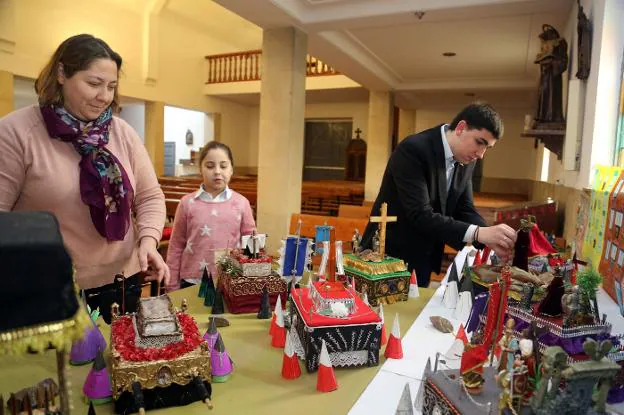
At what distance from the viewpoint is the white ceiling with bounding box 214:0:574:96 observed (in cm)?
499

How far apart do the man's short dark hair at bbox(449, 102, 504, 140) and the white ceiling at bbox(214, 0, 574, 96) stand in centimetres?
304

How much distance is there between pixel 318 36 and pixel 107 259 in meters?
5.17

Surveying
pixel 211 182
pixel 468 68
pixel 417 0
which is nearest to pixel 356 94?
pixel 468 68

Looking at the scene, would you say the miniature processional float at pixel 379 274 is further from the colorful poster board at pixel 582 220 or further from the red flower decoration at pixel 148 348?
the colorful poster board at pixel 582 220

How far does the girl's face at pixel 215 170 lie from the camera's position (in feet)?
9.38

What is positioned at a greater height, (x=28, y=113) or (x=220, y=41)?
(x=220, y=41)

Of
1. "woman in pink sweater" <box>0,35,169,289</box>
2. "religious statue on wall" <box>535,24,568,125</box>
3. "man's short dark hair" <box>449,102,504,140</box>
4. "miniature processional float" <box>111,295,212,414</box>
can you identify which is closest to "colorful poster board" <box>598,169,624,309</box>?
"man's short dark hair" <box>449,102,504,140</box>

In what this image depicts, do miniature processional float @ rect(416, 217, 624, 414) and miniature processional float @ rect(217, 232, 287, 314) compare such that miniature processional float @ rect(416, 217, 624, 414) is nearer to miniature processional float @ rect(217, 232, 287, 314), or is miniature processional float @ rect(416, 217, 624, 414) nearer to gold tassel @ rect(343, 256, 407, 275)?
gold tassel @ rect(343, 256, 407, 275)

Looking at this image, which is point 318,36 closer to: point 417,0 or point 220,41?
point 417,0

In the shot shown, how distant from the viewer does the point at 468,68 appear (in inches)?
324

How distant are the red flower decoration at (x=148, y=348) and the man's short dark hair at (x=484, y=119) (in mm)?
1677

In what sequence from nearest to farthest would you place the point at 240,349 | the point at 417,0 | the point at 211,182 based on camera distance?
the point at 240,349, the point at 211,182, the point at 417,0

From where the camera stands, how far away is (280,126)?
19.4ft

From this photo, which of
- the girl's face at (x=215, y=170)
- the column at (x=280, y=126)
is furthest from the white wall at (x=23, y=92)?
the girl's face at (x=215, y=170)
